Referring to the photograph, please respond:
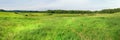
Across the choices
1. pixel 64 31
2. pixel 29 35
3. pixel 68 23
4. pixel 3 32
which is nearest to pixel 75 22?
pixel 68 23

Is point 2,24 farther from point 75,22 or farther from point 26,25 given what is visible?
point 75,22

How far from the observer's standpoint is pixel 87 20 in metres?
37.8

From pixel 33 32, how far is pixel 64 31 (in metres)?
3.51

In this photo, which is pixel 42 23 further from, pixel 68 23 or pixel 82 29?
pixel 82 29

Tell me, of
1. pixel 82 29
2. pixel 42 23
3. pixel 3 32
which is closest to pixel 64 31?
pixel 82 29

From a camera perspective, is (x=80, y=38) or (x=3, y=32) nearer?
(x=80, y=38)

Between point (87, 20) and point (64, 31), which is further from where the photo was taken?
point (87, 20)

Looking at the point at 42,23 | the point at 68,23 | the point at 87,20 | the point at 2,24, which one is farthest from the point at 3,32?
the point at 87,20

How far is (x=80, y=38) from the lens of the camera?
105ft

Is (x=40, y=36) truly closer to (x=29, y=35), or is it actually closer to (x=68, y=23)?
(x=29, y=35)

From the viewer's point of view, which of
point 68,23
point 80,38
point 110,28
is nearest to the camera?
point 80,38

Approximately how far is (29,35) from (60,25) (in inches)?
158

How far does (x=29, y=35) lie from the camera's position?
3406 centimetres

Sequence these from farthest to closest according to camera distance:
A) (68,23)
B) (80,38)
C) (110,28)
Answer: (68,23), (110,28), (80,38)
